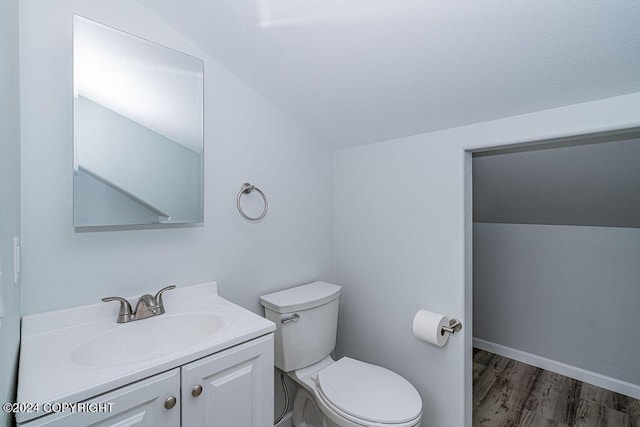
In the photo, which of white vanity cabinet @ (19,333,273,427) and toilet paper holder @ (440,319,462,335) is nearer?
white vanity cabinet @ (19,333,273,427)

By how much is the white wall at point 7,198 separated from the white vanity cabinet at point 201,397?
7.0 inches

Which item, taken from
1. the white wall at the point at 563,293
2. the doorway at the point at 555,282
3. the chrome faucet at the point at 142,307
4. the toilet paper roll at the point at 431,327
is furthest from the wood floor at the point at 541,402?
the chrome faucet at the point at 142,307

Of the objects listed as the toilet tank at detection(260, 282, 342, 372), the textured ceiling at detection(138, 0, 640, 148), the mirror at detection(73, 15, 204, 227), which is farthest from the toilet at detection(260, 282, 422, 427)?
the textured ceiling at detection(138, 0, 640, 148)

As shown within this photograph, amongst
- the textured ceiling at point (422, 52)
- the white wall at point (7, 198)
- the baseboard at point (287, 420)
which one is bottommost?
the baseboard at point (287, 420)

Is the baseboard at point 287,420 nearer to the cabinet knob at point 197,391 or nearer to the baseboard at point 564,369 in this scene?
the cabinet knob at point 197,391

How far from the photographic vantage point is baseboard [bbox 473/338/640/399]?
203 centimetres

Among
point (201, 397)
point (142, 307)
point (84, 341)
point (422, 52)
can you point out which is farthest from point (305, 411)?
point (422, 52)

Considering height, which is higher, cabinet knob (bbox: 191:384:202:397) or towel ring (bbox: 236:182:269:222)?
towel ring (bbox: 236:182:269:222)

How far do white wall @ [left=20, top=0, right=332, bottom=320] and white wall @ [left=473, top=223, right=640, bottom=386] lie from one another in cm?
161

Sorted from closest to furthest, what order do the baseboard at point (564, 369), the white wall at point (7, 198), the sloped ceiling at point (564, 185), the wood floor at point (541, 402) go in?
the white wall at point (7, 198) < the sloped ceiling at point (564, 185) < the wood floor at point (541, 402) < the baseboard at point (564, 369)

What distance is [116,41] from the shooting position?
1162 mm

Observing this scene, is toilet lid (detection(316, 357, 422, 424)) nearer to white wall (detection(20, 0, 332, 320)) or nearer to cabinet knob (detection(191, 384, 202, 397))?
white wall (detection(20, 0, 332, 320))

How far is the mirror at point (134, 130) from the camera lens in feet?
3.60

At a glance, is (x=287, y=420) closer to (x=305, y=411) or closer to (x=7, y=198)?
(x=305, y=411)
